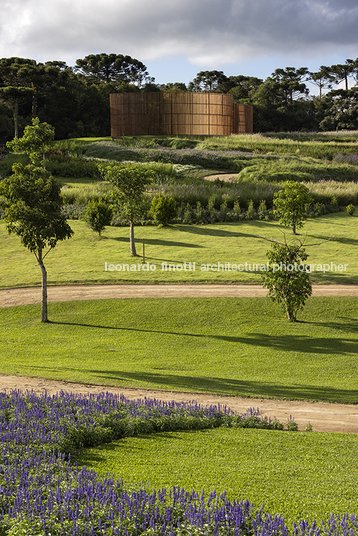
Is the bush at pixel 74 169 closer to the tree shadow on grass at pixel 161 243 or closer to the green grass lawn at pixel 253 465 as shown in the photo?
the tree shadow on grass at pixel 161 243

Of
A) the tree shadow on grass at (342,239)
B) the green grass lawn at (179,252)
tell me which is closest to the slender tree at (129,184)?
the green grass lawn at (179,252)

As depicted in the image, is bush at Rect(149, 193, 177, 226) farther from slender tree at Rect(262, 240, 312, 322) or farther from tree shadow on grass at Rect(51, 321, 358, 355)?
tree shadow on grass at Rect(51, 321, 358, 355)

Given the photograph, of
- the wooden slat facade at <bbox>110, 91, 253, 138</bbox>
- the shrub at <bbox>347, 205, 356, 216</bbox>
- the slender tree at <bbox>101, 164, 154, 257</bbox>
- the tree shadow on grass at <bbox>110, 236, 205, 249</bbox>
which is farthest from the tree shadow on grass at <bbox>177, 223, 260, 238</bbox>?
the wooden slat facade at <bbox>110, 91, 253, 138</bbox>

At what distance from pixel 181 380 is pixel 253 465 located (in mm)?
5024

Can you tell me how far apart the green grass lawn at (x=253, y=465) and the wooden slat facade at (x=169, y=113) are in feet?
190

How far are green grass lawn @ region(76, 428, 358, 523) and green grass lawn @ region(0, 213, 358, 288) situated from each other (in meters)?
11.7

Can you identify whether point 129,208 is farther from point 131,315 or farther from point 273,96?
point 273,96

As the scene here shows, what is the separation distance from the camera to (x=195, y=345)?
46.7 ft

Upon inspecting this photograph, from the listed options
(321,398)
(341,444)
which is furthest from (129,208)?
(341,444)

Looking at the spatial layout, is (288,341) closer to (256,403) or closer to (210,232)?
(256,403)

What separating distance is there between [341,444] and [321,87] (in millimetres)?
102253

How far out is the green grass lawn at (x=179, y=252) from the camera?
2050 cm

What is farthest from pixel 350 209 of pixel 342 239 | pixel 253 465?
pixel 253 465

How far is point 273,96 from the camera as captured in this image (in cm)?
8862
